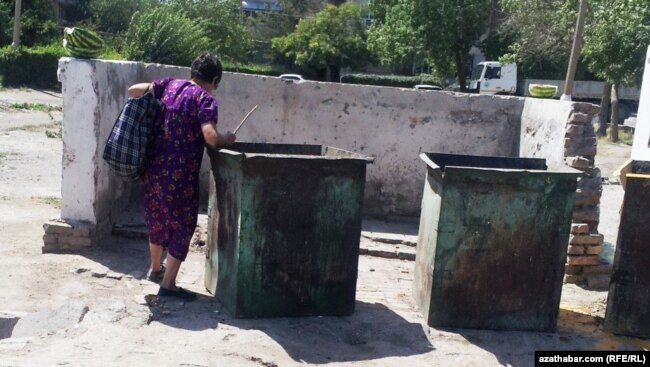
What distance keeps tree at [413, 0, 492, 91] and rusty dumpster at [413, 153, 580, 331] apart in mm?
28103

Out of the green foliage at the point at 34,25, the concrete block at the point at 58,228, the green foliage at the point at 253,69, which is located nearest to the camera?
the concrete block at the point at 58,228

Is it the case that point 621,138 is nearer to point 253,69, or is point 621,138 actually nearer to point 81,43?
point 81,43

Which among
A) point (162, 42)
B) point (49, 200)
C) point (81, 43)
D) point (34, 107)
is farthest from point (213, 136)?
point (34, 107)

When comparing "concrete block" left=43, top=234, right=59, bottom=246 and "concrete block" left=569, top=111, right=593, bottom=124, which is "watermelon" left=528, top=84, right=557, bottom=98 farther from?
"concrete block" left=43, top=234, right=59, bottom=246

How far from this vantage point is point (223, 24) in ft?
125

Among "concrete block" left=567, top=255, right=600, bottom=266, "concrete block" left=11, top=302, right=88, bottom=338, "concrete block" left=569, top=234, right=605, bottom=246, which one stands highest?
"concrete block" left=569, top=234, right=605, bottom=246

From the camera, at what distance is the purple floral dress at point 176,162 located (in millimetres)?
4816

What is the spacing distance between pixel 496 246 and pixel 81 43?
3.66m

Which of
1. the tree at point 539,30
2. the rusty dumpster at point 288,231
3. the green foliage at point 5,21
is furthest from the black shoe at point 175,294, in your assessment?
the green foliage at point 5,21

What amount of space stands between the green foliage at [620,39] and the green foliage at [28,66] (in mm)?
19875

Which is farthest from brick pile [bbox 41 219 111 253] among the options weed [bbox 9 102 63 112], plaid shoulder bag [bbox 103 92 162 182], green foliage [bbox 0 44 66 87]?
green foliage [bbox 0 44 66 87]

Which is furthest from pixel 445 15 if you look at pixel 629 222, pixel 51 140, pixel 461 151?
pixel 629 222

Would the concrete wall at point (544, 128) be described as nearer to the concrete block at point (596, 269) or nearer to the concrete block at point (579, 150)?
the concrete block at point (579, 150)

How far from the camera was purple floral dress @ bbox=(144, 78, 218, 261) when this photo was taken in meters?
4.82
